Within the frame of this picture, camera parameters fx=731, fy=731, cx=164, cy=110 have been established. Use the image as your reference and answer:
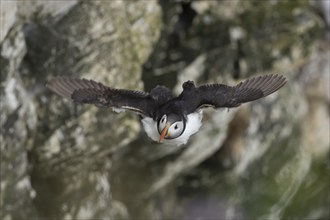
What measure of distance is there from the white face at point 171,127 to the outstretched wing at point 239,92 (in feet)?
1.64

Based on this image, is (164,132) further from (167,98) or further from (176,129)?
(167,98)

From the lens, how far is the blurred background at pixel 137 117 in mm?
8938

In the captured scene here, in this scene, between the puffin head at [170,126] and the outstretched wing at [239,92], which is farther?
the outstretched wing at [239,92]

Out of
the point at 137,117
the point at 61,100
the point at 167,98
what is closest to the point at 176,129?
the point at 167,98

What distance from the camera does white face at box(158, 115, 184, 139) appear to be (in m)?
6.93

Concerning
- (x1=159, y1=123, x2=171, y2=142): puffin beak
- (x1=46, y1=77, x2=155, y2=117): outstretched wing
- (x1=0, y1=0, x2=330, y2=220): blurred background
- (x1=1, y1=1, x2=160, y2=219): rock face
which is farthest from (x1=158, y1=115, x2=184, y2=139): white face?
(x1=1, y1=1, x2=160, y2=219): rock face

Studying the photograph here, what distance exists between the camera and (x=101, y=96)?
299 inches

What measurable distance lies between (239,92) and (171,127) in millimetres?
1029

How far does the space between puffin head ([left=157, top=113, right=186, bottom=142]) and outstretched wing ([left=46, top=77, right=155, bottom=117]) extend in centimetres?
39

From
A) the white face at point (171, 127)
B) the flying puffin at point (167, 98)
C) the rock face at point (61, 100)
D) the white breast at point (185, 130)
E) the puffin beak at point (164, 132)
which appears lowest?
the puffin beak at point (164, 132)

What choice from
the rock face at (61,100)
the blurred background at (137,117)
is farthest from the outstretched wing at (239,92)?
the rock face at (61,100)

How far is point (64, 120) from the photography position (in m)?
9.32

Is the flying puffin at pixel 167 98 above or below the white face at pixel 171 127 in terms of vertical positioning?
above

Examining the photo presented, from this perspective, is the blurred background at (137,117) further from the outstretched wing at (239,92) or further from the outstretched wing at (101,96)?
the outstretched wing at (101,96)
